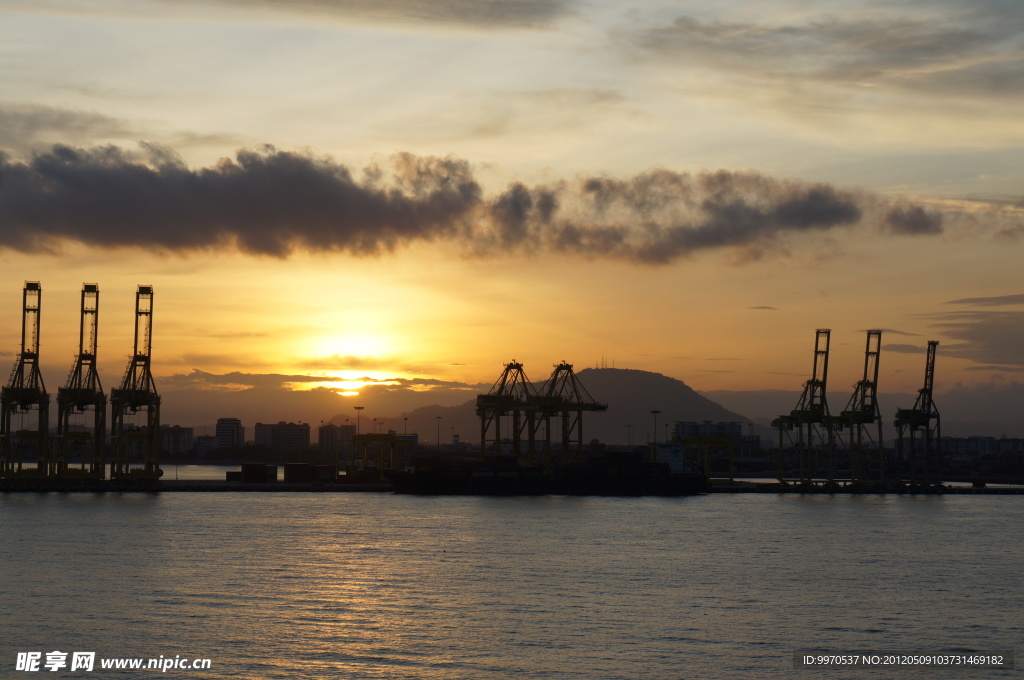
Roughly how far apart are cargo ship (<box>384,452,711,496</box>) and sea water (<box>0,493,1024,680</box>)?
3553 cm

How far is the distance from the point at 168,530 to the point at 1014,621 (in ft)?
162

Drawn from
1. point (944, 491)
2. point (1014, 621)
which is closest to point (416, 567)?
point (1014, 621)

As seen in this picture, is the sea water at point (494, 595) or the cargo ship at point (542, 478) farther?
the cargo ship at point (542, 478)

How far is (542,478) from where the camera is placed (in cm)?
11925

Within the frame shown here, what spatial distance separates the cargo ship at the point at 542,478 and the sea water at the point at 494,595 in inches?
1399

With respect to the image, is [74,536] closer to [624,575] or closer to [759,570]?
[624,575]

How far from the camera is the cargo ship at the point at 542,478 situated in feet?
387

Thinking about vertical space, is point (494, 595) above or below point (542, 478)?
above

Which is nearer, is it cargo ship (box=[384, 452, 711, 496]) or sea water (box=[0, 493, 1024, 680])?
sea water (box=[0, 493, 1024, 680])

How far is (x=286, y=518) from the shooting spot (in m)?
82.8

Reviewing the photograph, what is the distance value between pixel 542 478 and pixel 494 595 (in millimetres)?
75256

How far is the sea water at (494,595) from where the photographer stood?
3344 cm

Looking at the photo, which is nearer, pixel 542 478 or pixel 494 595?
pixel 494 595

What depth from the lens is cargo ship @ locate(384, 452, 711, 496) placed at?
118062mm
